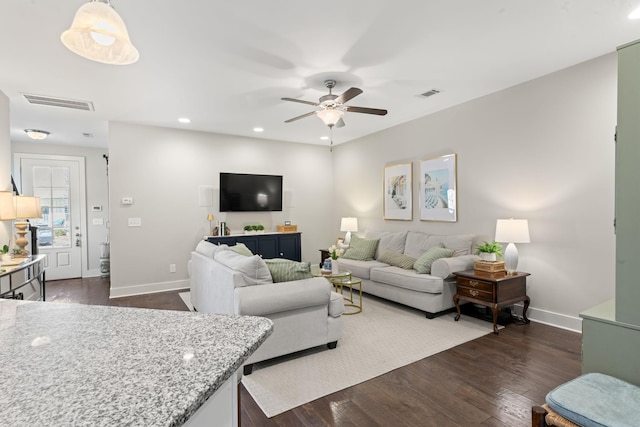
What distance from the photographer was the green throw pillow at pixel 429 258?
4.04 meters

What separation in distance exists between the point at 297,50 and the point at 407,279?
280 cm

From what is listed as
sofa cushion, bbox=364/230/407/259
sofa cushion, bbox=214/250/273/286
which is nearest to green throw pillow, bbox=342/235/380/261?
sofa cushion, bbox=364/230/407/259

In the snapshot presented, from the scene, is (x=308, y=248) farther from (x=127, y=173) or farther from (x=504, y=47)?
(x=504, y=47)

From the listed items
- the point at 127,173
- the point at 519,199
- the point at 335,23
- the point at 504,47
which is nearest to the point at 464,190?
the point at 519,199

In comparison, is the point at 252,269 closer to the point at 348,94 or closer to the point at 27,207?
the point at 348,94

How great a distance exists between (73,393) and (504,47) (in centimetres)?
369

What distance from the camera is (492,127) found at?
4176 mm

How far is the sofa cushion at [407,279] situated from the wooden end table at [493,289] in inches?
9.7

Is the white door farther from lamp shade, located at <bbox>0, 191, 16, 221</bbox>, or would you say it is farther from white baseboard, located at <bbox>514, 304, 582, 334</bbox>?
white baseboard, located at <bbox>514, 304, 582, 334</bbox>

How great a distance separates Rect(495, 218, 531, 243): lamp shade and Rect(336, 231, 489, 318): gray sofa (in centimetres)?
52

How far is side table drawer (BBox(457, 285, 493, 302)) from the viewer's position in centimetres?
347

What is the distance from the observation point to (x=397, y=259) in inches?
183

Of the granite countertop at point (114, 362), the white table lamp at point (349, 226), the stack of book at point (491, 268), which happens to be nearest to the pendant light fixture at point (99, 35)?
the granite countertop at point (114, 362)

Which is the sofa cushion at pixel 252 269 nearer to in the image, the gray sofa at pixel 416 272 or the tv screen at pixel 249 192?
the gray sofa at pixel 416 272
